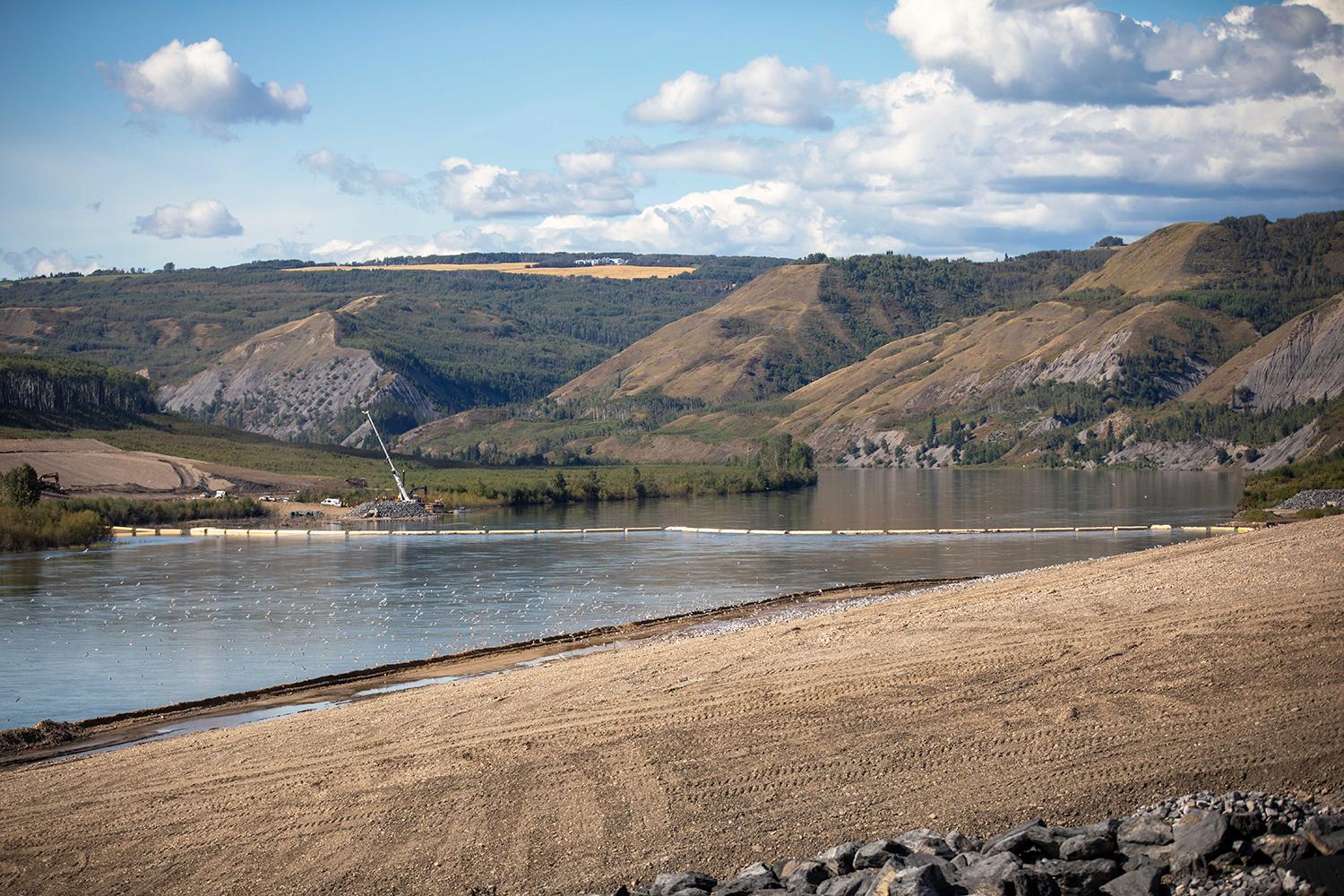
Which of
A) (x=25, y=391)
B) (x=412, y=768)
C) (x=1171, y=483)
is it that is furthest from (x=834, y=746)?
(x=25, y=391)

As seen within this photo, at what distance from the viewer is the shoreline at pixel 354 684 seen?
24.7 meters

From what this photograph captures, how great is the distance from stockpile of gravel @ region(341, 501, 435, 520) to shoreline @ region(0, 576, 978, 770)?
70.3 m

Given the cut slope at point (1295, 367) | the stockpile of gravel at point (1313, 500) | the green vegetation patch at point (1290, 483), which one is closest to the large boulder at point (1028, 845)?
the stockpile of gravel at point (1313, 500)

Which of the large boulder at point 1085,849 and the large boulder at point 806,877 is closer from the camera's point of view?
the large boulder at point 1085,849

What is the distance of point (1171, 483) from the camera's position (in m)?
134

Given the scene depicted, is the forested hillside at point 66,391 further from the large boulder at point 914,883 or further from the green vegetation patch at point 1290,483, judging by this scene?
the large boulder at point 914,883

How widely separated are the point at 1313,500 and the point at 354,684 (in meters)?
61.4

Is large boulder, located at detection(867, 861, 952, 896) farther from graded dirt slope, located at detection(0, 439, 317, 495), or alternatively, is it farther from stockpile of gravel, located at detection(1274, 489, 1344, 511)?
graded dirt slope, located at detection(0, 439, 317, 495)

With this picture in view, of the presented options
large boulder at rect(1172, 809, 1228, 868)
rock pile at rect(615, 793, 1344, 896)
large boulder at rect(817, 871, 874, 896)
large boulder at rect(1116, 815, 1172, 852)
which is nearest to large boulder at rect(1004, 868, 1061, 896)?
rock pile at rect(615, 793, 1344, 896)

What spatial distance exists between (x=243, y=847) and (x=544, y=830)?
3766mm

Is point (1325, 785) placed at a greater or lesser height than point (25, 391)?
Answer: lesser

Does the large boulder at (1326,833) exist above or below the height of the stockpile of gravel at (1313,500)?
below

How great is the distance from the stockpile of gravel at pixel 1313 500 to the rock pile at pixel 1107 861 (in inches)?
2571

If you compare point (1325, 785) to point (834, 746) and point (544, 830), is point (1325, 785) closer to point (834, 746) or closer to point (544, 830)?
point (834, 746)
